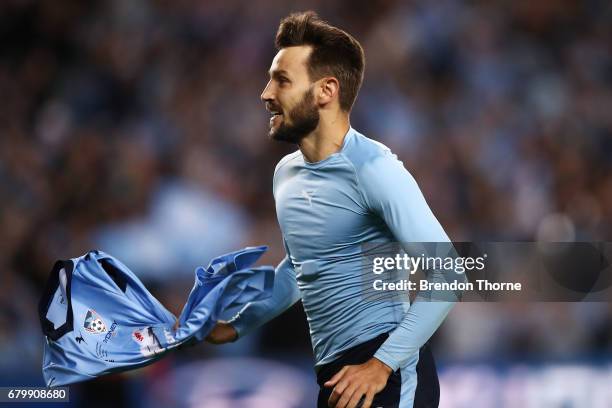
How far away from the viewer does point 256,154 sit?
655 centimetres

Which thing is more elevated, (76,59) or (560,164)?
(76,59)

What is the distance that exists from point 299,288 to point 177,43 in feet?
14.6

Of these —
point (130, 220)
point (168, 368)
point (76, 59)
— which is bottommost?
point (168, 368)

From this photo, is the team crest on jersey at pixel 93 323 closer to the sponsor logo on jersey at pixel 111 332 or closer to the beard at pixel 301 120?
the sponsor logo on jersey at pixel 111 332

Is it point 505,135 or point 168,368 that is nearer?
point 168,368

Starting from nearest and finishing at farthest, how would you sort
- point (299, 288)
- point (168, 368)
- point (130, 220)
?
point (299, 288), point (168, 368), point (130, 220)

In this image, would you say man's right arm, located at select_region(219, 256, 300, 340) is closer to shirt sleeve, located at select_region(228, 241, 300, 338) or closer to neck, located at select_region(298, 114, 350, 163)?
shirt sleeve, located at select_region(228, 241, 300, 338)

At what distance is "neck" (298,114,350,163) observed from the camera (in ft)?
9.62

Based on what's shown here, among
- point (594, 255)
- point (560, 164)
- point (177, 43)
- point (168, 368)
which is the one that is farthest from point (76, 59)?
point (594, 255)

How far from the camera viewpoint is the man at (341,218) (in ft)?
8.85

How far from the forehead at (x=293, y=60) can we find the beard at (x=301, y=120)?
80 mm

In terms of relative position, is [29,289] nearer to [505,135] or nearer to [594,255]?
[594,255]

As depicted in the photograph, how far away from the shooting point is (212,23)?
7305 mm

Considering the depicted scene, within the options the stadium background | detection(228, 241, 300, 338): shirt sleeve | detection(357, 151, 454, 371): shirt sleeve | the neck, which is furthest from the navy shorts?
the stadium background
